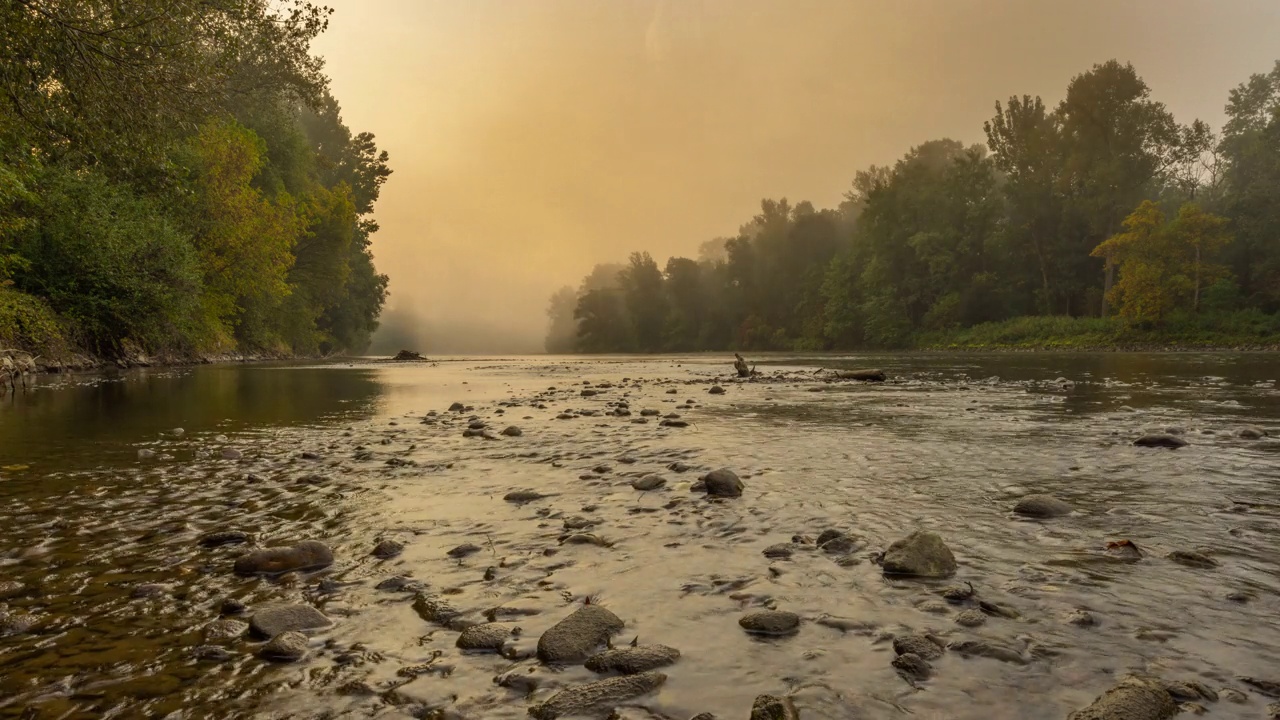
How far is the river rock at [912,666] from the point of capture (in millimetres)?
3141

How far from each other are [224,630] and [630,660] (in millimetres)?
2295

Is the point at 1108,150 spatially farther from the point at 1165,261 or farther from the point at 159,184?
the point at 159,184

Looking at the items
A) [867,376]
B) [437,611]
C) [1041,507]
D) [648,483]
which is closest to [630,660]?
[437,611]

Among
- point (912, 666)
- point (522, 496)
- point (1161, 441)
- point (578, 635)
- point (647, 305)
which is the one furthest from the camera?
point (647, 305)

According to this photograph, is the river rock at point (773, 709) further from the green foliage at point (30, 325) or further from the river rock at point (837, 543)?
the green foliage at point (30, 325)

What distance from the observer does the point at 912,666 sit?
3205mm

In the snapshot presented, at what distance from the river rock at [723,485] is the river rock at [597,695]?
13.2 ft

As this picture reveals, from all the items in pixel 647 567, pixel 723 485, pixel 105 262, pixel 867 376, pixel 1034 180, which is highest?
pixel 1034 180

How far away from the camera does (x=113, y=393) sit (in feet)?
65.3

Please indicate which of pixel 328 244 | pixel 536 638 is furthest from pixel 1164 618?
pixel 328 244

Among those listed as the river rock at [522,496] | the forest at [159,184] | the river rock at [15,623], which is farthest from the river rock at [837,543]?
the forest at [159,184]

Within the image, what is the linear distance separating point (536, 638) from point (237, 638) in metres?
1.63

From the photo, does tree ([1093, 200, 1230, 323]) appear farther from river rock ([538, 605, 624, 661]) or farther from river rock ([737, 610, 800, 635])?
river rock ([538, 605, 624, 661])

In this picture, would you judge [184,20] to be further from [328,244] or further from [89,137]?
[328,244]
